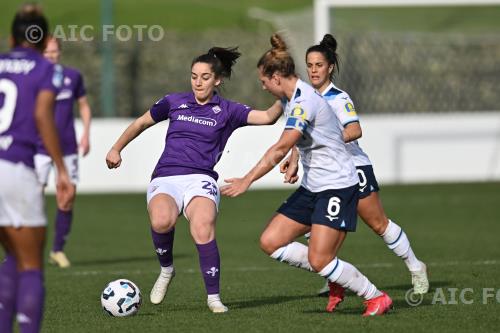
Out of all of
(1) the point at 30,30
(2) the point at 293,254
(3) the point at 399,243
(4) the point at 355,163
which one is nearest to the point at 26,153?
(1) the point at 30,30

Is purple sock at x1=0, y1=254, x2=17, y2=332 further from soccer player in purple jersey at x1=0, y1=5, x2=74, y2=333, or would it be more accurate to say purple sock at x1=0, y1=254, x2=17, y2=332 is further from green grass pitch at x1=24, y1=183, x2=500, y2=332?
green grass pitch at x1=24, y1=183, x2=500, y2=332

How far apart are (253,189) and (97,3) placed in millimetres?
9666

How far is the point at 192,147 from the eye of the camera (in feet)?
28.3

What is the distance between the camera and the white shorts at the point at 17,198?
20.2 feet

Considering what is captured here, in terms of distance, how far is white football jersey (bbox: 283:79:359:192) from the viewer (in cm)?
765

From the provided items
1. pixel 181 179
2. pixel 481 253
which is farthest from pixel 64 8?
pixel 181 179

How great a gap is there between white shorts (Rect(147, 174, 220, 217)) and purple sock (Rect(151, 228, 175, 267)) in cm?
23

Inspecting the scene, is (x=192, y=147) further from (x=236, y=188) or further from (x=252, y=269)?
(x=252, y=269)

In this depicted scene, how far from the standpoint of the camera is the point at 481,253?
12422mm

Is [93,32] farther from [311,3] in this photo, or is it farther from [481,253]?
[481,253]

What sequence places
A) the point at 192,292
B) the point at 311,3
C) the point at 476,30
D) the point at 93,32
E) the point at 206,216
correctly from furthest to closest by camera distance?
the point at 311,3, the point at 93,32, the point at 476,30, the point at 192,292, the point at 206,216

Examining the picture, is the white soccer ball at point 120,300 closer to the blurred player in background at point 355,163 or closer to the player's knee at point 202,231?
the player's knee at point 202,231

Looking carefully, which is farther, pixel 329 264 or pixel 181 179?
pixel 181 179

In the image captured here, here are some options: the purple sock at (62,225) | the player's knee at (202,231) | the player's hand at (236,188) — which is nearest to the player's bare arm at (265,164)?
the player's hand at (236,188)
